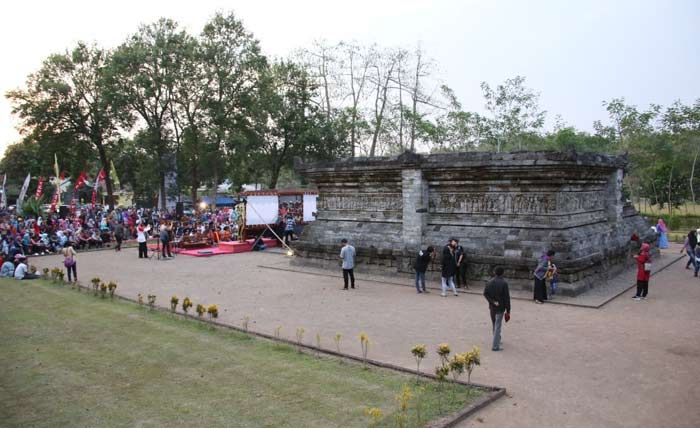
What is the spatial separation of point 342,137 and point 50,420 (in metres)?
33.6

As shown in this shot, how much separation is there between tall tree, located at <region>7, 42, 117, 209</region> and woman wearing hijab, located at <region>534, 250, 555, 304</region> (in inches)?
1271

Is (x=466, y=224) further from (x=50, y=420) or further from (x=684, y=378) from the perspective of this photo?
(x=50, y=420)

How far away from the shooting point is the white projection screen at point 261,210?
932 inches

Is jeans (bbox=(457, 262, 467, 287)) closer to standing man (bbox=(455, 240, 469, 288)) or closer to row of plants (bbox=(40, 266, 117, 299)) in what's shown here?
standing man (bbox=(455, 240, 469, 288))

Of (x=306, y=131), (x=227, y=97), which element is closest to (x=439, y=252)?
(x=306, y=131)

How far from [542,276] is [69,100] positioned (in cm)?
3575

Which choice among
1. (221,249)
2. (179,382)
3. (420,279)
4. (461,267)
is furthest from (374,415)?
(221,249)

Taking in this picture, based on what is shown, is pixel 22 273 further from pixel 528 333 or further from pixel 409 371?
pixel 528 333

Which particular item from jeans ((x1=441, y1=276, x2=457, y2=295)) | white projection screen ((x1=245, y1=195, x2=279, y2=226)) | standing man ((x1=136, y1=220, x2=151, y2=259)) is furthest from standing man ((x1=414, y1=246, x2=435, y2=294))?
standing man ((x1=136, y1=220, x2=151, y2=259))

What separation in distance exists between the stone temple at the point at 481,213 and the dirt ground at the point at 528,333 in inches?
52.9

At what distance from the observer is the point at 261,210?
948 inches

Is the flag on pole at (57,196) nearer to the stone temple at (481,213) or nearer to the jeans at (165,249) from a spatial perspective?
the jeans at (165,249)

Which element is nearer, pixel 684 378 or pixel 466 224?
pixel 684 378

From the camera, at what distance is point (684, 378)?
7055mm
